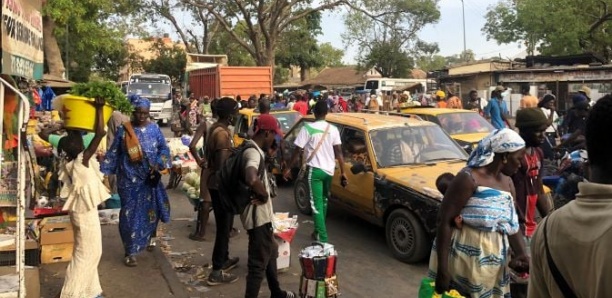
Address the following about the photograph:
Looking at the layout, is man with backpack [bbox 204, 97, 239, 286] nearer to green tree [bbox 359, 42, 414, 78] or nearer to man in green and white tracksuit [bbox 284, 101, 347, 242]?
man in green and white tracksuit [bbox 284, 101, 347, 242]

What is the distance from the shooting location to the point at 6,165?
16.7 ft

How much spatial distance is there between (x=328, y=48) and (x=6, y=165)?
8306 centimetres

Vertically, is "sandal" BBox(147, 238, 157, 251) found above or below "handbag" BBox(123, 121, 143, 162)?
below

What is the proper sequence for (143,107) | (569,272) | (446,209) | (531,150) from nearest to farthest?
(569,272)
(446,209)
(531,150)
(143,107)

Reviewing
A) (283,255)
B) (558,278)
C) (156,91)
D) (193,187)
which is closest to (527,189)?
(283,255)

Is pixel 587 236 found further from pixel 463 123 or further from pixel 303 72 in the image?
pixel 303 72

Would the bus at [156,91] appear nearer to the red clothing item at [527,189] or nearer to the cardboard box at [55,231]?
the cardboard box at [55,231]

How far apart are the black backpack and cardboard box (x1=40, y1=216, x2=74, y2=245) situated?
2.43m

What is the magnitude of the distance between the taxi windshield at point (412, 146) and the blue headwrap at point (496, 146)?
11.3 feet

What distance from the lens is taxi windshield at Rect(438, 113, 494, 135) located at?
10594 mm

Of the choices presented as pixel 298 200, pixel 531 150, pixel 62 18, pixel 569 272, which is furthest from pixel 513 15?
pixel 569 272

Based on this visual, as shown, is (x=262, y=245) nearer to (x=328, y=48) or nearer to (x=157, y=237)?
(x=157, y=237)

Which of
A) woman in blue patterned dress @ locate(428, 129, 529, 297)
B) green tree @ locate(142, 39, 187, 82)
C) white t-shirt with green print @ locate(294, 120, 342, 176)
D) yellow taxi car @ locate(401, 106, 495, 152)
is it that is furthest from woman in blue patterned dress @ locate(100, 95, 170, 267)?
green tree @ locate(142, 39, 187, 82)

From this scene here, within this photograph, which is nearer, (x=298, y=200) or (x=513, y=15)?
(x=298, y=200)
